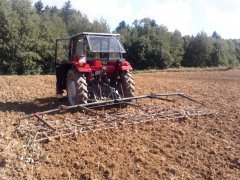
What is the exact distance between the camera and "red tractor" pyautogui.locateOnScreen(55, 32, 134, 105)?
9859 mm

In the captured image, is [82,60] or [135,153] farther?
[82,60]

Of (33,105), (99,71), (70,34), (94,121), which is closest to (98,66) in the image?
(99,71)

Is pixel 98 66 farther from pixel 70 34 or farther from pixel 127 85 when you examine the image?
pixel 70 34

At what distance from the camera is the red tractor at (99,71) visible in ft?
32.3

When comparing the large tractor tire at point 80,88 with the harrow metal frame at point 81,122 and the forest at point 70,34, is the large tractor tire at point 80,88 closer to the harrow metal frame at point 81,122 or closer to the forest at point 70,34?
the harrow metal frame at point 81,122

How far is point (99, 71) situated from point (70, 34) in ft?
144

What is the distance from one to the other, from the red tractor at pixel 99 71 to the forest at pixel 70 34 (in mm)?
24693

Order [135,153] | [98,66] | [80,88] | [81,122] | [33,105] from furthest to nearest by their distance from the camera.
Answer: [33,105] → [98,66] → [80,88] → [81,122] → [135,153]

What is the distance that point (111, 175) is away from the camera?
5.90 meters

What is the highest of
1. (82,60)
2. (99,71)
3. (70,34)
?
(70,34)

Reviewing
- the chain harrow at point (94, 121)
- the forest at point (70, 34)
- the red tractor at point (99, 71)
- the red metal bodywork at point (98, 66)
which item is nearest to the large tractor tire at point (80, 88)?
the red tractor at point (99, 71)

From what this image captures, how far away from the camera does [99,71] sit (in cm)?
1011

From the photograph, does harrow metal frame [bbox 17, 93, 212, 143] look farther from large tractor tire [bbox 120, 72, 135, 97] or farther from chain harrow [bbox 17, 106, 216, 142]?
large tractor tire [bbox 120, 72, 135, 97]

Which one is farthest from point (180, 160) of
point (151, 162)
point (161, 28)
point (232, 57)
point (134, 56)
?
point (232, 57)
